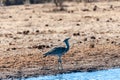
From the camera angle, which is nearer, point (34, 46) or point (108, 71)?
point (108, 71)

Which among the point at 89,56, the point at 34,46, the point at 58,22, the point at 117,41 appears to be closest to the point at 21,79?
the point at 89,56

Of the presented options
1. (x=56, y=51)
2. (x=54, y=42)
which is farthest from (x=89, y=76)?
(x=54, y=42)

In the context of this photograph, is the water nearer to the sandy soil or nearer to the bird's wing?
the sandy soil

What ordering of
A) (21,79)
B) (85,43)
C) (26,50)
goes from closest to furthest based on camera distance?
(21,79)
(26,50)
(85,43)

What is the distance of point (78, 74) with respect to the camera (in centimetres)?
1614

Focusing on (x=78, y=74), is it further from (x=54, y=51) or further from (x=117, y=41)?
(x=117, y=41)

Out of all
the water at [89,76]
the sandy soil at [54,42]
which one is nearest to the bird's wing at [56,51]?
the sandy soil at [54,42]

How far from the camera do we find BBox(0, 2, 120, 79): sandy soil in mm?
17625

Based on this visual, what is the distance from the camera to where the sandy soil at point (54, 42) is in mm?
17625

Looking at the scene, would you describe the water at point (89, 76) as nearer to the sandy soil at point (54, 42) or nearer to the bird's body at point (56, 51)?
the sandy soil at point (54, 42)

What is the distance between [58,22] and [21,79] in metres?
16.0

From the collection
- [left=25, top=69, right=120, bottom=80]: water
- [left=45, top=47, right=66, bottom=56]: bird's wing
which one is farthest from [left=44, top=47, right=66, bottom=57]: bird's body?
[left=25, top=69, right=120, bottom=80]: water

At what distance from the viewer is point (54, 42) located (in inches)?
910

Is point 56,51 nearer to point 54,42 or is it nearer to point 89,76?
point 89,76
